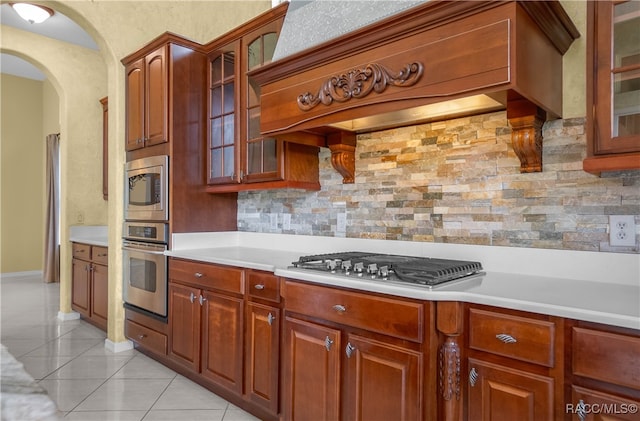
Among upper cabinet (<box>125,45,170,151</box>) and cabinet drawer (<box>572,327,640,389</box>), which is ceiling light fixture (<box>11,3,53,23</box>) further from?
cabinet drawer (<box>572,327,640,389</box>)

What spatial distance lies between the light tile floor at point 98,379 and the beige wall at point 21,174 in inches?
120

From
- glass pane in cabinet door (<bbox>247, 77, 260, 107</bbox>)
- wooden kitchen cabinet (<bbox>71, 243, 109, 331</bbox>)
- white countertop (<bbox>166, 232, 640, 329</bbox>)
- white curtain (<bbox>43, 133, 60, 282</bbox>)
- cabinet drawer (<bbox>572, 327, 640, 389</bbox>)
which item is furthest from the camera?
white curtain (<bbox>43, 133, 60, 282</bbox>)

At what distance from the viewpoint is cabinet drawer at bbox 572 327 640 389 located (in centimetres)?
110

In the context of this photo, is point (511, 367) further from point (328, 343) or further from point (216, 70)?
point (216, 70)

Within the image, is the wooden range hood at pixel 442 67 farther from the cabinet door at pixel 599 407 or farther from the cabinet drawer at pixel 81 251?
the cabinet drawer at pixel 81 251

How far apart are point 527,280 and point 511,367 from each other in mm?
471

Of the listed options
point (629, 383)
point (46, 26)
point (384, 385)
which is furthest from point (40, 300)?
point (629, 383)

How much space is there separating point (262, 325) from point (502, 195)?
139cm

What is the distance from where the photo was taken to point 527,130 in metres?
1.72

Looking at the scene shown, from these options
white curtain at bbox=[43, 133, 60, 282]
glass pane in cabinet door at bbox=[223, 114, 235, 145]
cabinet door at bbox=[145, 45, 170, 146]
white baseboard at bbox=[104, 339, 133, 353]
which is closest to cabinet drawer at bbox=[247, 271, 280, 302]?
glass pane in cabinet door at bbox=[223, 114, 235, 145]

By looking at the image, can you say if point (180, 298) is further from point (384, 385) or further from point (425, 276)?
point (425, 276)

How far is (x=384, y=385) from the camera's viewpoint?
1.57 metres

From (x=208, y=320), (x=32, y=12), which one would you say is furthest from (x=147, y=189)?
(x=32, y=12)

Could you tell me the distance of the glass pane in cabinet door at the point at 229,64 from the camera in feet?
9.41
